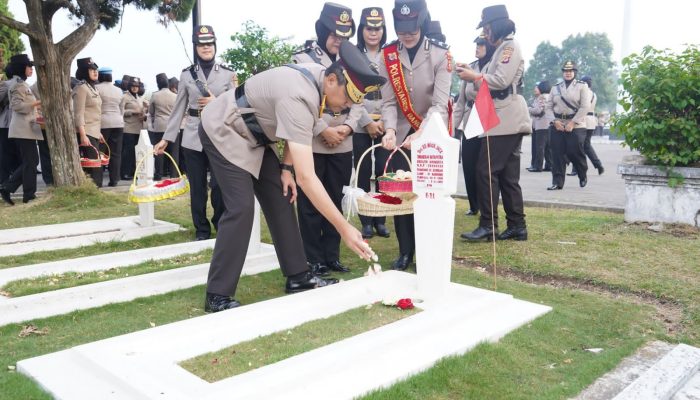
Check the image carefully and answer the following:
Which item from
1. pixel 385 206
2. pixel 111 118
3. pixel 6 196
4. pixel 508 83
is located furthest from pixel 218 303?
pixel 111 118

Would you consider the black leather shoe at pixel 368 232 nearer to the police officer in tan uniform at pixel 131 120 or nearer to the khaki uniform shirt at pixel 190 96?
the khaki uniform shirt at pixel 190 96

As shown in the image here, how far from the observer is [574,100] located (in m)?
11.0

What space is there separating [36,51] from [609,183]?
32.0 ft

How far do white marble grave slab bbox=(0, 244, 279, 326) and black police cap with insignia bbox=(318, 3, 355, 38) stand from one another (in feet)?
6.60

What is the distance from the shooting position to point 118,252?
5.50 metres

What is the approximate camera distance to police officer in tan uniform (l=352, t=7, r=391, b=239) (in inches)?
226

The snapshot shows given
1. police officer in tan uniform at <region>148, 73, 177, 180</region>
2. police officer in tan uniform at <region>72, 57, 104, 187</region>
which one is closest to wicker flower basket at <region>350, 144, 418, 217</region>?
police officer in tan uniform at <region>72, 57, 104, 187</region>

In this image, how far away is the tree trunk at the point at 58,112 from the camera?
8633 mm

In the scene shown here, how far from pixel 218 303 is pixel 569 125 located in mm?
8386

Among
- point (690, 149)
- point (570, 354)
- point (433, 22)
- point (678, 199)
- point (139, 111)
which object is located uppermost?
point (433, 22)

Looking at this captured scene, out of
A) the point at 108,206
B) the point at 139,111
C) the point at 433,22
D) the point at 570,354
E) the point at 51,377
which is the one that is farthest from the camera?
the point at 139,111

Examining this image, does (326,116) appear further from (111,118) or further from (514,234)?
(111,118)

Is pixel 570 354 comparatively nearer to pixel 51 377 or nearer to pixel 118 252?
pixel 51 377

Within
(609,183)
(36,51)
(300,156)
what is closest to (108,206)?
(36,51)
